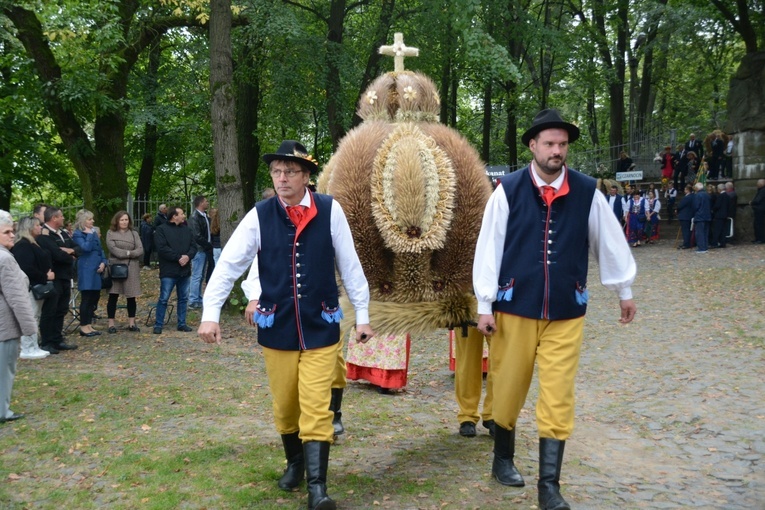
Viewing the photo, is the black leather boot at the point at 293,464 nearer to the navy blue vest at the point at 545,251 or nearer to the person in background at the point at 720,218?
the navy blue vest at the point at 545,251

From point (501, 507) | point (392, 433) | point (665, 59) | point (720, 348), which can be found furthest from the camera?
point (665, 59)

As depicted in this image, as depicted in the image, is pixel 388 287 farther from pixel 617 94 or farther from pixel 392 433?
pixel 617 94

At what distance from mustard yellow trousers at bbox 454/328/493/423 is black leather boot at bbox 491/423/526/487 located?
80 cm

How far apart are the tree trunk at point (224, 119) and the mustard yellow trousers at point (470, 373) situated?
7.44 m

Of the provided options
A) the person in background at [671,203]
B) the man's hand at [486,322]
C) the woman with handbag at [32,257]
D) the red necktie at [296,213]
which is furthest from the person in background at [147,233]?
the person in background at [671,203]

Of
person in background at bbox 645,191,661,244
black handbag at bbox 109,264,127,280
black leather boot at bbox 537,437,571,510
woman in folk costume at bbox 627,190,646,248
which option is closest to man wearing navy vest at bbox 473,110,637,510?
black leather boot at bbox 537,437,571,510

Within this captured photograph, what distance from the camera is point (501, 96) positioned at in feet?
94.9

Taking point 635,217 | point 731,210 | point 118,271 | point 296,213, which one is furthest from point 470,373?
point 635,217

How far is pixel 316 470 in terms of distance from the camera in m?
4.50

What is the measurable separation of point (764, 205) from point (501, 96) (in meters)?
11.0

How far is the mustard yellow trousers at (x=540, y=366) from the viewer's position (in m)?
4.53

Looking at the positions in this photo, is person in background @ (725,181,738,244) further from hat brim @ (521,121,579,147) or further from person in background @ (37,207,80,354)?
hat brim @ (521,121,579,147)

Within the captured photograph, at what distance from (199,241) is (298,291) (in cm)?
969

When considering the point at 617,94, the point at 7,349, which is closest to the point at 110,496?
the point at 7,349
